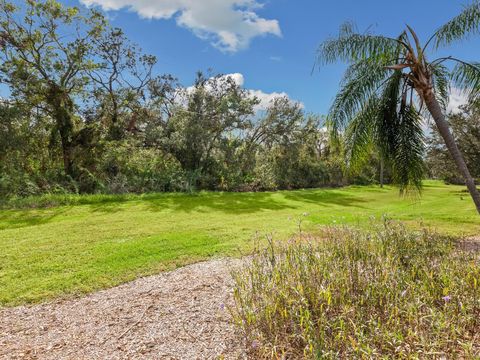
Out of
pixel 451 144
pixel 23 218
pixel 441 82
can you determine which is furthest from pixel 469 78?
pixel 23 218

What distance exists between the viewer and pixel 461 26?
21.9 ft

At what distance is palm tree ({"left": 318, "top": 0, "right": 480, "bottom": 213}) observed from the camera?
6.70m

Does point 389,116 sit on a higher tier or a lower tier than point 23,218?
higher

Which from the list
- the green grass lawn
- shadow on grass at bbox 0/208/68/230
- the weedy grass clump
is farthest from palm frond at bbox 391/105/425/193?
shadow on grass at bbox 0/208/68/230

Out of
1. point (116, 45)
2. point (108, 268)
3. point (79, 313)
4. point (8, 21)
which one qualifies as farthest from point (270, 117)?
point (79, 313)

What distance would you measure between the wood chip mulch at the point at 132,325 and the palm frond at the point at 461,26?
23.9 ft

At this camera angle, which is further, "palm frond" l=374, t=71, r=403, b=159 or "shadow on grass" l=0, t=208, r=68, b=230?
"shadow on grass" l=0, t=208, r=68, b=230

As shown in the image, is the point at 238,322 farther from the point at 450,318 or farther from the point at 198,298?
the point at 450,318

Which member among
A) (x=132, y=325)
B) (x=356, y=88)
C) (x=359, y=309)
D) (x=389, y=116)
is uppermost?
(x=356, y=88)

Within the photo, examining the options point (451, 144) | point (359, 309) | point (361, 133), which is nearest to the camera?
point (359, 309)

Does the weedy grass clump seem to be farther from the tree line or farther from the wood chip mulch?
the tree line

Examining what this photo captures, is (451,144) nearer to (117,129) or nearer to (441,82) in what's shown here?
(441,82)

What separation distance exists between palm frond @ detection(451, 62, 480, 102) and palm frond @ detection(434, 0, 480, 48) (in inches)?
25.2

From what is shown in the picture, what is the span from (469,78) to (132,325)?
817cm
